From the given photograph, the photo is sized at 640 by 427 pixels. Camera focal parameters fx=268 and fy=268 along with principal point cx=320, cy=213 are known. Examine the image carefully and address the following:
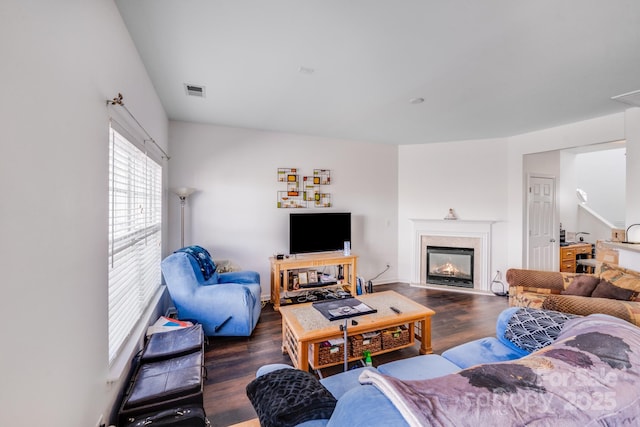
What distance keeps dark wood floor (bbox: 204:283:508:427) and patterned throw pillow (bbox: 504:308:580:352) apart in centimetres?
97

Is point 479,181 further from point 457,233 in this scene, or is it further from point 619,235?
point 619,235

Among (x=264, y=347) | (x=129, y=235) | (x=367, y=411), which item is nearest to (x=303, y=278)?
(x=264, y=347)

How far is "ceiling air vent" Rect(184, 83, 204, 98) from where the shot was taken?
260 centimetres

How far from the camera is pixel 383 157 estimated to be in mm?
4926

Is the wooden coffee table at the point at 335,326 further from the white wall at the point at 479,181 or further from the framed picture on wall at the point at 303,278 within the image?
the white wall at the point at 479,181

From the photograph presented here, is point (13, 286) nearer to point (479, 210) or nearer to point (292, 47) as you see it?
point (292, 47)

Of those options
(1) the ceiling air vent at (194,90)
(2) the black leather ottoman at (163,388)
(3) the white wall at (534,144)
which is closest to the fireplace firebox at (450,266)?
(3) the white wall at (534,144)

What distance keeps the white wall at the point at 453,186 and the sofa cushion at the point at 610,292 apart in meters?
2.25

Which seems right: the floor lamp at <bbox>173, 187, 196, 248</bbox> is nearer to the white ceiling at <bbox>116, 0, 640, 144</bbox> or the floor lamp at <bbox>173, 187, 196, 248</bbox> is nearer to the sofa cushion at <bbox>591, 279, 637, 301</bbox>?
the white ceiling at <bbox>116, 0, 640, 144</bbox>

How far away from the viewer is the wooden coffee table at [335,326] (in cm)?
207

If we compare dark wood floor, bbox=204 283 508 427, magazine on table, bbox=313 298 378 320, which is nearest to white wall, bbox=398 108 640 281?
dark wood floor, bbox=204 283 508 427

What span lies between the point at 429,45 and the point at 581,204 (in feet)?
19.6

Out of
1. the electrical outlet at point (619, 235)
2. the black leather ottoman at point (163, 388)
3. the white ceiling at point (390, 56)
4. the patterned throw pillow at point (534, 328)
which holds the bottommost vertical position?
the black leather ottoman at point (163, 388)

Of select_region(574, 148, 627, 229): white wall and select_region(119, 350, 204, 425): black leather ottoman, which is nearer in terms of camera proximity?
select_region(119, 350, 204, 425): black leather ottoman
